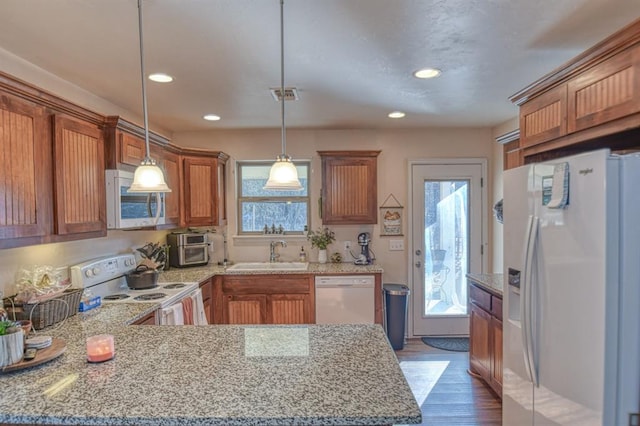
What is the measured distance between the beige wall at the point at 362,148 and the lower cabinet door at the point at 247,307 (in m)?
0.67

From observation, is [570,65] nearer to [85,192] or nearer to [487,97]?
[487,97]

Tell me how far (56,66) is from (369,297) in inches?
125

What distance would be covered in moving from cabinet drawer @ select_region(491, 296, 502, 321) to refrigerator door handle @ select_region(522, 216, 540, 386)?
104 centimetres

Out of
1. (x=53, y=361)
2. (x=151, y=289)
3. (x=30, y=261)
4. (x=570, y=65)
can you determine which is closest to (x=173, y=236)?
(x=151, y=289)

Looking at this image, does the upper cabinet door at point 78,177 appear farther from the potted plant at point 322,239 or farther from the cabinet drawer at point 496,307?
the cabinet drawer at point 496,307

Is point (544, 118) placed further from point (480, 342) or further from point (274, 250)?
point (274, 250)

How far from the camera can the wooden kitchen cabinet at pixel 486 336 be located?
2785mm

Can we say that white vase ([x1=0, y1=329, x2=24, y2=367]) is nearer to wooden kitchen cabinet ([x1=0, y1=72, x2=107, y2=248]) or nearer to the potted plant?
wooden kitchen cabinet ([x1=0, y1=72, x2=107, y2=248])

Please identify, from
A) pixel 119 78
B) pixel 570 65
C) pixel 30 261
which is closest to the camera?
pixel 570 65

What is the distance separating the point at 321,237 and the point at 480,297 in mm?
1831

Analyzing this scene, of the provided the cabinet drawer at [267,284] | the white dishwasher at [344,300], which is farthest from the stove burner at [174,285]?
the white dishwasher at [344,300]

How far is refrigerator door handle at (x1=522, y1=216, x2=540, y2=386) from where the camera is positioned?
170 cm

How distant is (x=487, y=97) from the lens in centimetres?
312

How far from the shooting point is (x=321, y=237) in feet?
14.0
